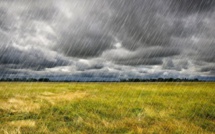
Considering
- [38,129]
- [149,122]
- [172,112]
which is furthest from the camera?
[172,112]

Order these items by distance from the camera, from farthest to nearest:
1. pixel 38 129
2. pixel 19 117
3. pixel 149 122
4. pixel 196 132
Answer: pixel 19 117 < pixel 149 122 < pixel 38 129 < pixel 196 132

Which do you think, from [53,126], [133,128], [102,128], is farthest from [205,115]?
[53,126]

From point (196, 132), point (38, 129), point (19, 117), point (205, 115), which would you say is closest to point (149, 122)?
point (196, 132)

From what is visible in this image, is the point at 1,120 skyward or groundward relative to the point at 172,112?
groundward

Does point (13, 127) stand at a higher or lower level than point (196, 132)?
lower

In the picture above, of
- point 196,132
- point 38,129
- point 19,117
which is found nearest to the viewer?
point 196,132

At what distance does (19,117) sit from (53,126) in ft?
11.2

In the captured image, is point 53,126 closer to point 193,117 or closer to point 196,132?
point 196,132

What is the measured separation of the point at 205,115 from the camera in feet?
38.4

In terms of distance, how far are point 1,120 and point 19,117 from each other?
3.32ft

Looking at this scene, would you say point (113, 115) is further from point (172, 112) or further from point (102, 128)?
point (172, 112)

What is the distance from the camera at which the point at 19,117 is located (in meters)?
11.1

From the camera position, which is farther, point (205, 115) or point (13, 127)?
point (205, 115)

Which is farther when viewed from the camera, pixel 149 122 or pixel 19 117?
pixel 19 117
